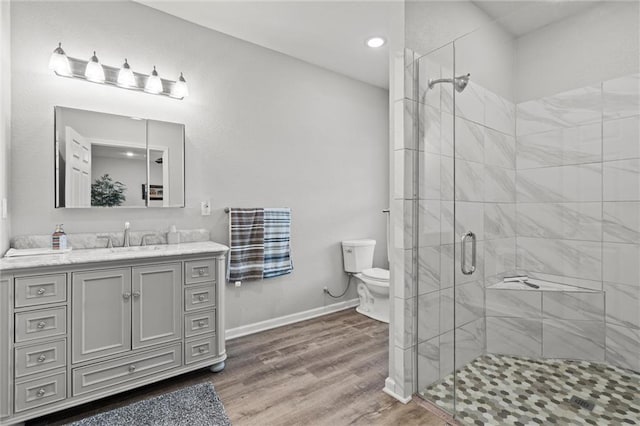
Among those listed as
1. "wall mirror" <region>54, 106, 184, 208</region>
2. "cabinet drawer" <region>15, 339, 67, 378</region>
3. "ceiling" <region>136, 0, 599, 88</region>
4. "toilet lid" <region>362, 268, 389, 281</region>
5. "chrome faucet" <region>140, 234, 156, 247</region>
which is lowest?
"cabinet drawer" <region>15, 339, 67, 378</region>

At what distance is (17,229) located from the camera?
199 cm

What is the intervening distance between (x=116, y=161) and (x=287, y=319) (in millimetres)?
2012

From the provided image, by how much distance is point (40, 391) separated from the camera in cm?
165

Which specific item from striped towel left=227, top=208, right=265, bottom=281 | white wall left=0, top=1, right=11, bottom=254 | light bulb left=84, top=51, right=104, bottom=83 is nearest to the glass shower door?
striped towel left=227, top=208, right=265, bottom=281

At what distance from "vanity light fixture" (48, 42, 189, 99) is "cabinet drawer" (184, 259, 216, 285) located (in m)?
1.32

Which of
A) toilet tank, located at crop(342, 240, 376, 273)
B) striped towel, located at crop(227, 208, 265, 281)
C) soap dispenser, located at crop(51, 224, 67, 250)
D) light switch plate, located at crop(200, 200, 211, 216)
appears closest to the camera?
soap dispenser, located at crop(51, 224, 67, 250)

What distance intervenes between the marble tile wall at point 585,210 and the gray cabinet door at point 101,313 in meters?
2.32

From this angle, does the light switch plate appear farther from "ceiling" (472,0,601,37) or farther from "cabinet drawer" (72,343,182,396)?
"ceiling" (472,0,601,37)

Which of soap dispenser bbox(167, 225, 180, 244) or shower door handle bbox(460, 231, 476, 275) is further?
soap dispenser bbox(167, 225, 180, 244)

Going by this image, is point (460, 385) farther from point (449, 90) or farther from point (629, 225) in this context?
point (449, 90)

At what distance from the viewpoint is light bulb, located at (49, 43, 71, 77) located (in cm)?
204

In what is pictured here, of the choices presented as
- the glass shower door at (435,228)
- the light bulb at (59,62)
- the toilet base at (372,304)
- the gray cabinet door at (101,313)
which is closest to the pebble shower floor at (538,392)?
the glass shower door at (435,228)

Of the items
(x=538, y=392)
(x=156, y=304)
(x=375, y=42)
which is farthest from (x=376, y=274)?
(x=375, y=42)

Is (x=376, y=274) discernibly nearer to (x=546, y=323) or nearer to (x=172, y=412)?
(x=546, y=323)
